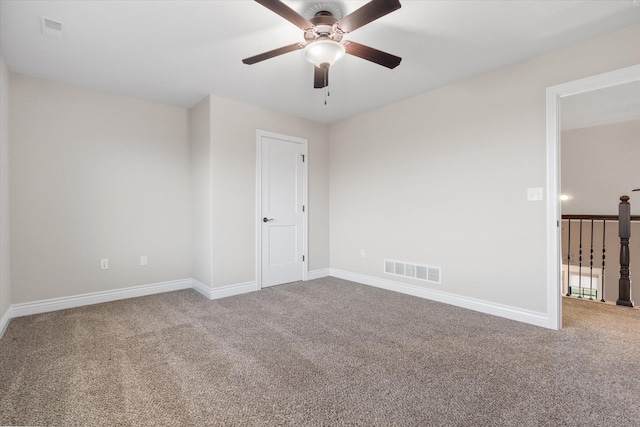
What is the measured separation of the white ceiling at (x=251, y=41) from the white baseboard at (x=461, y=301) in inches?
92.5

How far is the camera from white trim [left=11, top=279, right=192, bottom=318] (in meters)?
3.00

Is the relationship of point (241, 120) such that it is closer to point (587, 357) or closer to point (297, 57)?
point (297, 57)

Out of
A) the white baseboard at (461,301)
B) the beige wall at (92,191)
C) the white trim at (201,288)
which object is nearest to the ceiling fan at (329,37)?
the beige wall at (92,191)

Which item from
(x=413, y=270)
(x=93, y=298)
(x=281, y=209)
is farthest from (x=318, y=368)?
(x=93, y=298)

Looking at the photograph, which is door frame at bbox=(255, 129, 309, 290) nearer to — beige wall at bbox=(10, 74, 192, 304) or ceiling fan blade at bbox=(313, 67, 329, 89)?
beige wall at bbox=(10, 74, 192, 304)

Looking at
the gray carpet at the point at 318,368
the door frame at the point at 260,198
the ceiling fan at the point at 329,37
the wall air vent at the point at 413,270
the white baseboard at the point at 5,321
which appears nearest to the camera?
the gray carpet at the point at 318,368

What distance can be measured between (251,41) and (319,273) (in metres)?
3.29

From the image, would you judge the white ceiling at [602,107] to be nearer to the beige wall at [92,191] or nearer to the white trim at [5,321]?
the beige wall at [92,191]

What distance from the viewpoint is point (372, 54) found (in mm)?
2137

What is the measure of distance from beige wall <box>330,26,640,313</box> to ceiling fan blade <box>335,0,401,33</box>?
1895 millimetres

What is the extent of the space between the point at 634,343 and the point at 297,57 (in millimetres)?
3606

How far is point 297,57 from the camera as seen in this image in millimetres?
2717

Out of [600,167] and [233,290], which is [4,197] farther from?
[600,167]

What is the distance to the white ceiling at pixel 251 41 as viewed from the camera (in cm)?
205
